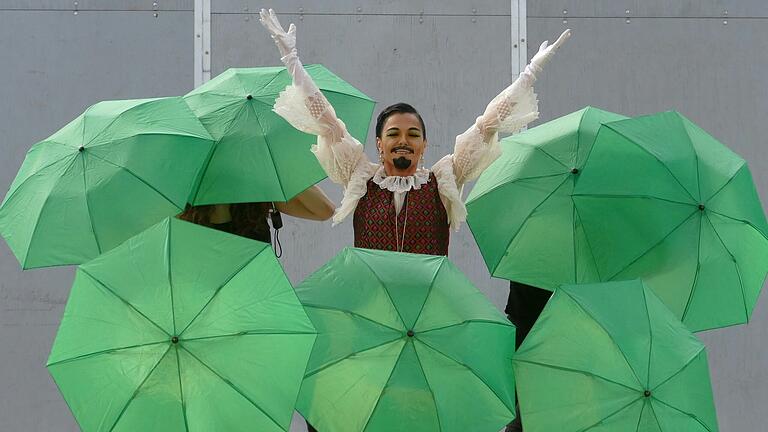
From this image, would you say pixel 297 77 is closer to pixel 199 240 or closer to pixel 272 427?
pixel 199 240

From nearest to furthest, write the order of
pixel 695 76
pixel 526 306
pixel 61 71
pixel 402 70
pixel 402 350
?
pixel 402 350 → pixel 526 306 → pixel 402 70 → pixel 61 71 → pixel 695 76

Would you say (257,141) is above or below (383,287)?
above

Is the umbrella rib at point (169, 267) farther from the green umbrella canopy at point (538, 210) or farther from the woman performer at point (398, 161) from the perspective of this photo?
the green umbrella canopy at point (538, 210)

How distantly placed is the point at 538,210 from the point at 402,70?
6.27ft

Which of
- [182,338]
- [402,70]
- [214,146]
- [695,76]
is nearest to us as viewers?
[182,338]

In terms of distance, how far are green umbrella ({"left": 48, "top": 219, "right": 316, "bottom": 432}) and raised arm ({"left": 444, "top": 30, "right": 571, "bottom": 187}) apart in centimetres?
105

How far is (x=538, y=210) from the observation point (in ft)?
19.2

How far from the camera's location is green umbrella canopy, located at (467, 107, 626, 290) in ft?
19.0

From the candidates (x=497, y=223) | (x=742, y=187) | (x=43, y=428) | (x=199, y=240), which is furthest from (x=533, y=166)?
(x=43, y=428)

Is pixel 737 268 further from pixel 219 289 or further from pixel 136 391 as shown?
pixel 136 391

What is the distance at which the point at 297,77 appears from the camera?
5641 mm

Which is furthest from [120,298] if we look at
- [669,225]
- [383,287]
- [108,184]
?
[669,225]

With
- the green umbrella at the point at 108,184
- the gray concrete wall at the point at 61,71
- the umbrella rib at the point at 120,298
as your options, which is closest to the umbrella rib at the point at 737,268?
the green umbrella at the point at 108,184

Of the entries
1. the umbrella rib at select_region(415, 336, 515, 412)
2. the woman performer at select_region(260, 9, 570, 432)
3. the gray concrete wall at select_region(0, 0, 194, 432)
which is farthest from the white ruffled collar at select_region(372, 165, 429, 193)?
the gray concrete wall at select_region(0, 0, 194, 432)
